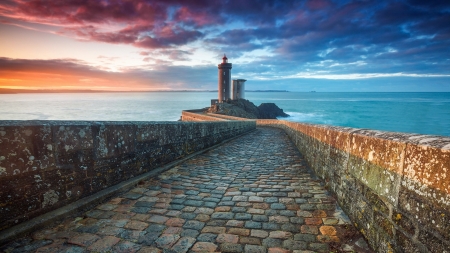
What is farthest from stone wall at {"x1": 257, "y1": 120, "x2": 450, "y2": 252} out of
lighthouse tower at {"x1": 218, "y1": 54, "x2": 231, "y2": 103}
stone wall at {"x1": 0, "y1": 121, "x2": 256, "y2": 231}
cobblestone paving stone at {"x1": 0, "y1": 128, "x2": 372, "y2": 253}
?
lighthouse tower at {"x1": 218, "y1": 54, "x2": 231, "y2": 103}

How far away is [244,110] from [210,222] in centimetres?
5010

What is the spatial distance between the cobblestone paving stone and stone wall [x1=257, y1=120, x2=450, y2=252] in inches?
12.9

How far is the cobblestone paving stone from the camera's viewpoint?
7.50 ft

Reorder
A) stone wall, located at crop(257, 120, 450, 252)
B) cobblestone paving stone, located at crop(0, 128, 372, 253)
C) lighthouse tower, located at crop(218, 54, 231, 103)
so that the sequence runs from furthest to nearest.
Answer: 1. lighthouse tower, located at crop(218, 54, 231, 103)
2. cobblestone paving stone, located at crop(0, 128, 372, 253)
3. stone wall, located at crop(257, 120, 450, 252)

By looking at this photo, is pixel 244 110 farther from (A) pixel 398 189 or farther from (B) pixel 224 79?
(A) pixel 398 189

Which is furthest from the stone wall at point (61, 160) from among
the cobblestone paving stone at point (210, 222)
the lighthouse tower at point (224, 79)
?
the lighthouse tower at point (224, 79)

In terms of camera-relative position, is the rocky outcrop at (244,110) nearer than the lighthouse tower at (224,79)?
Yes

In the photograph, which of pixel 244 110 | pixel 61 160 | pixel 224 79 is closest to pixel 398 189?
pixel 61 160

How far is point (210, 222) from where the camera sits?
9.21ft

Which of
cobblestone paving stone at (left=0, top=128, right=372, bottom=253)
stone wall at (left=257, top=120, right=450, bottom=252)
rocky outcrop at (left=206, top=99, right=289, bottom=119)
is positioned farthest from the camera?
rocky outcrop at (left=206, top=99, right=289, bottom=119)

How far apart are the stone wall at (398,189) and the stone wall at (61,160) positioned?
11.6 feet

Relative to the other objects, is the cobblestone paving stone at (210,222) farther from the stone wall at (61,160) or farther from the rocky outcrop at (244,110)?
the rocky outcrop at (244,110)

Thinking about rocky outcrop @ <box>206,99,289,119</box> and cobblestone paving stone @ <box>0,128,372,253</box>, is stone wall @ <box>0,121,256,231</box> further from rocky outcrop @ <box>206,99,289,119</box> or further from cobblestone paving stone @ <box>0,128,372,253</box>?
rocky outcrop @ <box>206,99,289,119</box>

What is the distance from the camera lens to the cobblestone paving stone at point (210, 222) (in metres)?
2.29
